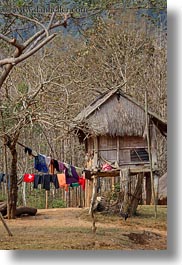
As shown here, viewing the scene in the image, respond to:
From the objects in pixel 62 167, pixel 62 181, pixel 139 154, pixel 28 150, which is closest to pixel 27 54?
pixel 28 150

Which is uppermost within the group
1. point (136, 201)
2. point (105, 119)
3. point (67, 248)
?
point (105, 119)

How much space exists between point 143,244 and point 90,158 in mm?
729

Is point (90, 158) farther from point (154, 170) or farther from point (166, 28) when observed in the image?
point (166, 28)

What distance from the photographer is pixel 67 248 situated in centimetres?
428

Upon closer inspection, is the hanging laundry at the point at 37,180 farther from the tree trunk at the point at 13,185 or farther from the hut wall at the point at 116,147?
the hut wall at the point at 116,147

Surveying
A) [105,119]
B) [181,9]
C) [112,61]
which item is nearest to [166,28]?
[181,9]

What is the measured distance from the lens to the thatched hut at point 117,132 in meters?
4.36

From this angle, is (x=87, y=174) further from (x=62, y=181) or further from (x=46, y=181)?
(x=46, y=181)

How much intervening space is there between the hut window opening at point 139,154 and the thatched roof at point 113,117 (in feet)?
0.39

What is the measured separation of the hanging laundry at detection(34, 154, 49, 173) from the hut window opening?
651 millimetres

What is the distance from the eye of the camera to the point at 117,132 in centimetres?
439

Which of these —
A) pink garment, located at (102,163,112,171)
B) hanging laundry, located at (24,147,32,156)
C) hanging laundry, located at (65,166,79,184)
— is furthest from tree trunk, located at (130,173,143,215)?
hanging laundry, located at (24,147,32,156)

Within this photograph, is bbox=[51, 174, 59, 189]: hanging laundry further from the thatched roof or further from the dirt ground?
the thatched roof

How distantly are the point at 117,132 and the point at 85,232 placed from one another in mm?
763
